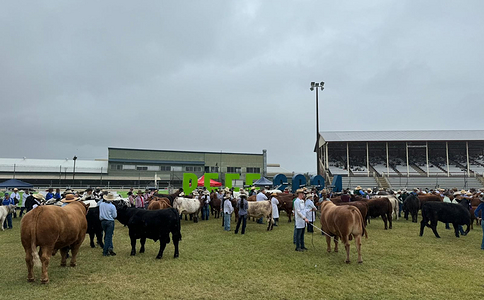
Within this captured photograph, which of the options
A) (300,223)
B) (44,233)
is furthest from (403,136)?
(44,233)

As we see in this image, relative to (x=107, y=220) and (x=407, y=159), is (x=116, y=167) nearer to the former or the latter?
(x=107, y=220)

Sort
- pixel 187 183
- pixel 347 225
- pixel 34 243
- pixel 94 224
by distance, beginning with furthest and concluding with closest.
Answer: pixel 187 183 < pixel 94 224 < pixel 347 225 < pixel 34 243

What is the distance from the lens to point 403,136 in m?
40.8

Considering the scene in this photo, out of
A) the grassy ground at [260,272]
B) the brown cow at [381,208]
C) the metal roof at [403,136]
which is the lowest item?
the grassy ground at [260,272]

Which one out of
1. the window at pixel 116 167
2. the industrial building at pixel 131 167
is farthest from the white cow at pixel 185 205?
the window at pixel 116 167

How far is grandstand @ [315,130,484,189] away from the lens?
3716 centimetres

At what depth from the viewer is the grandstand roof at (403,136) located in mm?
38625

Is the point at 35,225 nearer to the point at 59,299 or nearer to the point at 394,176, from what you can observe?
the point at 59,299

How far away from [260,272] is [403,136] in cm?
4081

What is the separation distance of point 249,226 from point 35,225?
9609 mm

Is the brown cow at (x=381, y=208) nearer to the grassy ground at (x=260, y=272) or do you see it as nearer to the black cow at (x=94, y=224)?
the grassy ground at (x=260, y=272)

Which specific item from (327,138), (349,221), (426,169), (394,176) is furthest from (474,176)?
(349,221)

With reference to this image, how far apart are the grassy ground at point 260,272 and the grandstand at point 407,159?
28.1 metres

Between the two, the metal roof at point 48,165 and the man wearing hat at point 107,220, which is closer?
the man wearing hat at point 107,220
